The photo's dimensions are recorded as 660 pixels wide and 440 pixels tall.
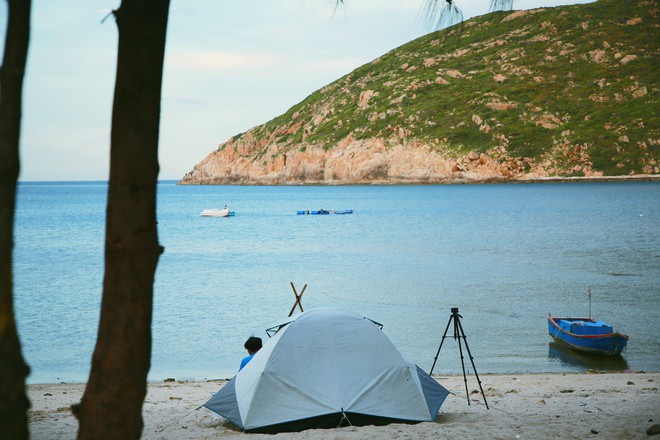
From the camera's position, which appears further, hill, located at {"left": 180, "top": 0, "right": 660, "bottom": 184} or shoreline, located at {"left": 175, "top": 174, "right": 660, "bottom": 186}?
hill, located at {"left": 180, "top": 0, "right": 660, "bottom": 184}

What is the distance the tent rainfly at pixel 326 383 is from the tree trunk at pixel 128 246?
255 inches

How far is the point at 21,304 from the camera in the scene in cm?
2942

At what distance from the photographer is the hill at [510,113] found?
144 meters

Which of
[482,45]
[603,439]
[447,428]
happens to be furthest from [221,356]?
[482,45]

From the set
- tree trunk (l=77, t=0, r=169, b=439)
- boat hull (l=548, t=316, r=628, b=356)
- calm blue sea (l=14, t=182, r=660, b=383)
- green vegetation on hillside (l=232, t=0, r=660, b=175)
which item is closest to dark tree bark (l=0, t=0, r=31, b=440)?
tree trunk (l=77, t=0, r=169, b=439)

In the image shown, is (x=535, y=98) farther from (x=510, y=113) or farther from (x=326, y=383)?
(x=326, y=383)

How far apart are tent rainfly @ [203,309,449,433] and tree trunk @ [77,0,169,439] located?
6.49 m

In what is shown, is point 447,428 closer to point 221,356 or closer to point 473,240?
point 221,356

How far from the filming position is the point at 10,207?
300cm

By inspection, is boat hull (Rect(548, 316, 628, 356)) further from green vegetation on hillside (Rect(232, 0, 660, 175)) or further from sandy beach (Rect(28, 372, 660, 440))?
green vegetation on hillside (Rect(232, 0, 660, 175))

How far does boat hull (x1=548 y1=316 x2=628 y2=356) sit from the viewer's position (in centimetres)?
1853

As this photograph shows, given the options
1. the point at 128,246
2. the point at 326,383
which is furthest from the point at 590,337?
the point at 128,246

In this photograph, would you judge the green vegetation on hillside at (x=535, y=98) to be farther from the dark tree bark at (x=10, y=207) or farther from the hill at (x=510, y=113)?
the dark tree bark at (x=10, y=207)

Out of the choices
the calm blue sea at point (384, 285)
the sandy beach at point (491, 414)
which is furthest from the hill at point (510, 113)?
the sandy beach at point (491, 414)
